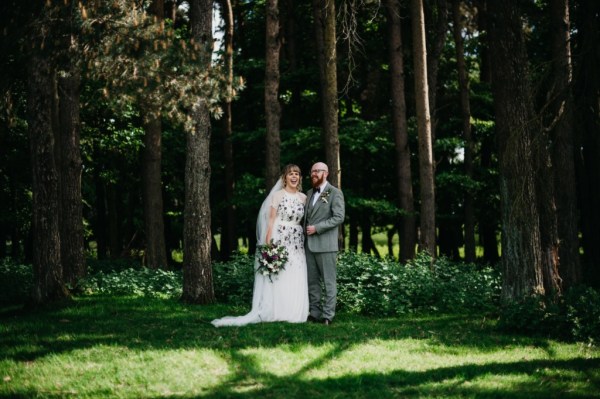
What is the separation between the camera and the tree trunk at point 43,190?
9.84 meters

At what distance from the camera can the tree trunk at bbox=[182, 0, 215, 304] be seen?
32.7 ft

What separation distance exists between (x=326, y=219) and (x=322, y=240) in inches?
14.2

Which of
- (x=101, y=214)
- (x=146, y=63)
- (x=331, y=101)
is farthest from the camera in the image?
(x=101, y=214)

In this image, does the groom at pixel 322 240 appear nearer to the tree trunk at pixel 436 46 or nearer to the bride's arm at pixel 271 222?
the bride's arm at pixel 271 222

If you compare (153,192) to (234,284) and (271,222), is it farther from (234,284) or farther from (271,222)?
(271,222)

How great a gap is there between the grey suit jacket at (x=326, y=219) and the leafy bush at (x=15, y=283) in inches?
304

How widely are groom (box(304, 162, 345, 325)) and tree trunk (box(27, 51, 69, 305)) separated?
4764 mm

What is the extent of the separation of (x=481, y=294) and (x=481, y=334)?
3.14 metres

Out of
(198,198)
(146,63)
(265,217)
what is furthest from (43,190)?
(265,217)

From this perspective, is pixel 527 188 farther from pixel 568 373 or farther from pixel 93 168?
pixel 93 168

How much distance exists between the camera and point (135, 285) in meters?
12.0

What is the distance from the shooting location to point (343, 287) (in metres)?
10.9

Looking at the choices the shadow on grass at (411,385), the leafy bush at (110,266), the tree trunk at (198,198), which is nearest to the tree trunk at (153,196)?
the leafy bush at (110,266)

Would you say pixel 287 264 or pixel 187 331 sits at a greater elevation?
pixel 287 264
